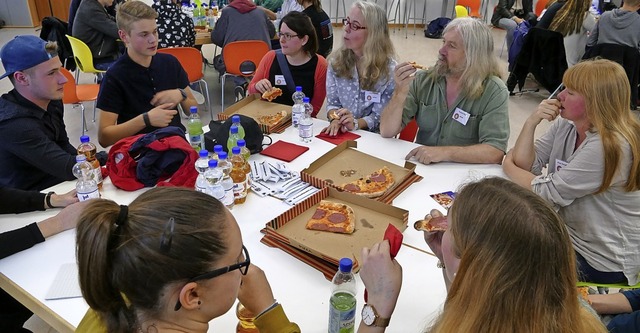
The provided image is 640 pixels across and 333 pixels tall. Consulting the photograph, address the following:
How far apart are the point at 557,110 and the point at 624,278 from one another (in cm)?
83

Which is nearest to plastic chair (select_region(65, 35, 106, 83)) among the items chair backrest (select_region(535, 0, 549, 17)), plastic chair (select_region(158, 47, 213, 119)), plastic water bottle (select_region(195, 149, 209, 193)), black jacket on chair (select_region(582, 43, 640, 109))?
plastic chair (select_region(158, 47, 213, 119))

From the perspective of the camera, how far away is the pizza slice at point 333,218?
1912 millimetres

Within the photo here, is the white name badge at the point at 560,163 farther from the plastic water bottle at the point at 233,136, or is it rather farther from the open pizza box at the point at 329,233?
the plastic water bottle at the point at 233,136

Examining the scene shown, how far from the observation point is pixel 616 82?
2.05 metres

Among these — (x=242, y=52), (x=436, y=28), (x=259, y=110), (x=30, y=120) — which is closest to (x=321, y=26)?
(x=242, y=52)

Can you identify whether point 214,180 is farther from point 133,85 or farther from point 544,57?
point 544,57

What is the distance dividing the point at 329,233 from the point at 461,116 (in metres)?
1.27

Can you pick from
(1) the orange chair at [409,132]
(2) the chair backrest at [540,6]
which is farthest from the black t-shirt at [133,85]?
(2) the chair backrest at [540,6]

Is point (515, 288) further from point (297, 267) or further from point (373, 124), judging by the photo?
point (373, 124)

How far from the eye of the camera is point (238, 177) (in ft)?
7.19

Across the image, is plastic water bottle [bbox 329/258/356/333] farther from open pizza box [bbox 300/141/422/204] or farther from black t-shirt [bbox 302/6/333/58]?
black t-shirt [bbox 302/6/333/58]

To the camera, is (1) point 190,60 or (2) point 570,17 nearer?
(1) point 190,60

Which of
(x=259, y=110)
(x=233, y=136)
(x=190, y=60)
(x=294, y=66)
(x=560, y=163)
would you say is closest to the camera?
(x=560, y=163)

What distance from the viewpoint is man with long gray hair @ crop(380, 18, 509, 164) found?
8.48 feet
